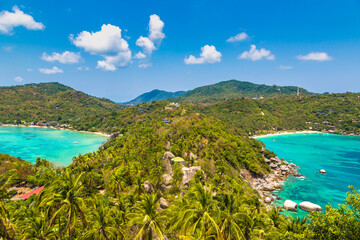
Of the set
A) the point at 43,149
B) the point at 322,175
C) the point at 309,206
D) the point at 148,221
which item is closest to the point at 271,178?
the point at 309,206

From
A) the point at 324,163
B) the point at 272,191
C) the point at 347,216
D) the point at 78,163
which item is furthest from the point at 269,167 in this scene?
the point at 78,163

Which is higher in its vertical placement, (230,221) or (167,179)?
(230,221)

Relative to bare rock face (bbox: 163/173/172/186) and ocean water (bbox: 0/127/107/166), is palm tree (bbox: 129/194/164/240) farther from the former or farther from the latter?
ocean water (bbox: 0/127/107/166)

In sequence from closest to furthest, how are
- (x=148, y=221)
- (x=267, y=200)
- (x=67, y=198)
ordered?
(x=67, y=198)
(x=148, y=221)
(x=267, y=200)

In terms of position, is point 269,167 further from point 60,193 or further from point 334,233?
point 60,193

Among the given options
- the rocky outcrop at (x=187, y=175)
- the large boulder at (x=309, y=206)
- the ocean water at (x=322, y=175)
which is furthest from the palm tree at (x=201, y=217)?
the large boulder at (x=309, y=206)

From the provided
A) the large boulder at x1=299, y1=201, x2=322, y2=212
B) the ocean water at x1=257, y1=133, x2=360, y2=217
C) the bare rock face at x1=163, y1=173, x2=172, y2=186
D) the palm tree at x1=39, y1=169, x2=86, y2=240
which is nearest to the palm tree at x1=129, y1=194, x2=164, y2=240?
the palm tree at x1=39, y1=169, x2=86, y2=240

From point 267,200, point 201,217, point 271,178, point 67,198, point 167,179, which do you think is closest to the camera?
point 67,198

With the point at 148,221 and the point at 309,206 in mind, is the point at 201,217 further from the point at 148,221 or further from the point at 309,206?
the point at 309,206
